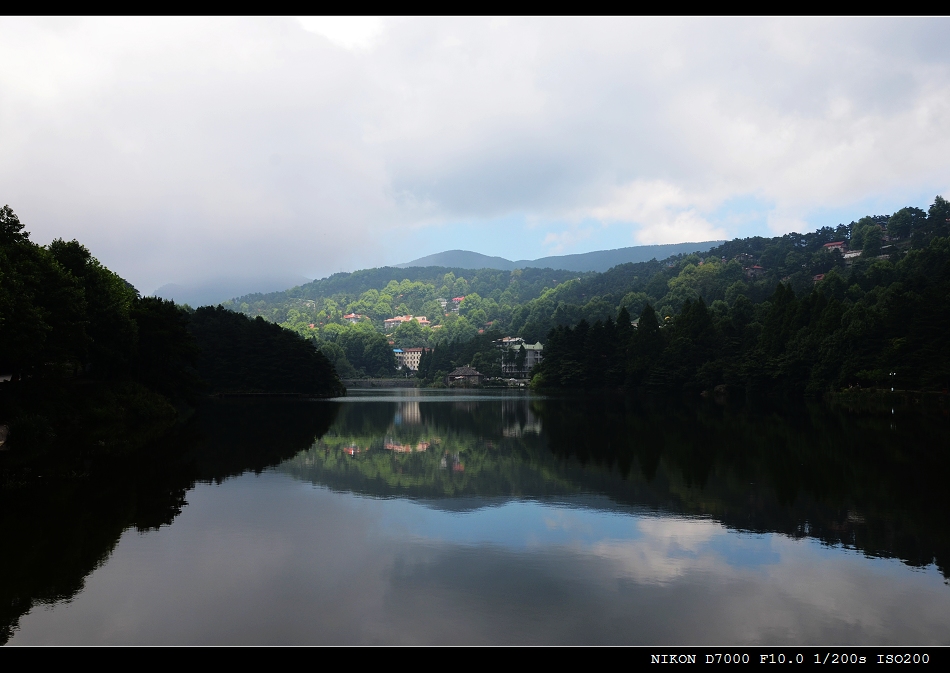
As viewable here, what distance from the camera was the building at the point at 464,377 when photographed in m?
144

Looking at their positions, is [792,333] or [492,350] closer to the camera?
[792,333]

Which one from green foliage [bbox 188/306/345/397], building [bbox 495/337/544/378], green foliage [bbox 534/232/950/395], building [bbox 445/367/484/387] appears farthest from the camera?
building [bbox 445/367/484/387]

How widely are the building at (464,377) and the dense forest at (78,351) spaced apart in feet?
309

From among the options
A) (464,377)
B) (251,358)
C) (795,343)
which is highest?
(251,358)

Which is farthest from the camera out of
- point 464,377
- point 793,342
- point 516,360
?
point 464,377

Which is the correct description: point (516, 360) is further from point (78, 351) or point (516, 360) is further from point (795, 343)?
point (78, 351)

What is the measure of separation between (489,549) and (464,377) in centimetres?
13451

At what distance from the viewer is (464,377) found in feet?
484

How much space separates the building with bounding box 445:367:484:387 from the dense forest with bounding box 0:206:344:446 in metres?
94.1

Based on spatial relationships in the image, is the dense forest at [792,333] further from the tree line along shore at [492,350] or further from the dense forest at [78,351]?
the dense forest at [78,351]

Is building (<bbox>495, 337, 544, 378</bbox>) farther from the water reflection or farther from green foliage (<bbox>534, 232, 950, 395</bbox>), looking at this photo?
the water reflection

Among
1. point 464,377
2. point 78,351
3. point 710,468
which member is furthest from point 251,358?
point 464,377

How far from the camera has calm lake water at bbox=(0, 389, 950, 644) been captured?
365 inches

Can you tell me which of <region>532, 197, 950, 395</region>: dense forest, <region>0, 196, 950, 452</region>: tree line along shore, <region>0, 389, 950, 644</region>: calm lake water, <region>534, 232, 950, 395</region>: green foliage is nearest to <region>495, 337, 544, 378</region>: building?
<region>0, 196, 950, 452</region>: tree line along shore
